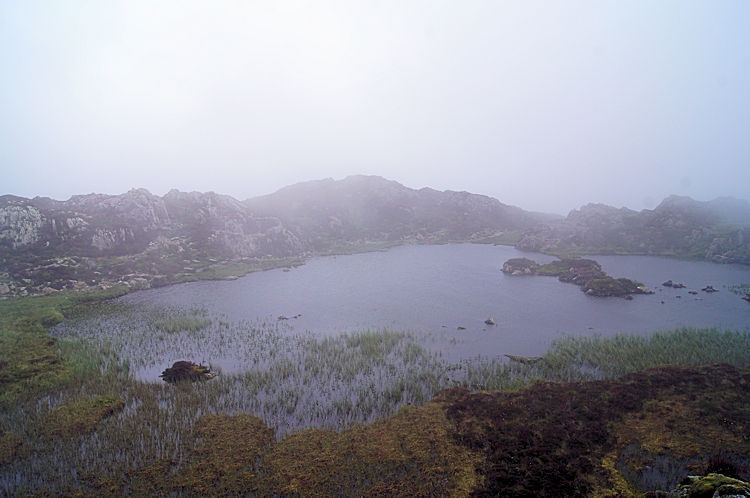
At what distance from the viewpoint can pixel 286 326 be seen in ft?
149

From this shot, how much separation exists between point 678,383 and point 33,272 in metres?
91.4

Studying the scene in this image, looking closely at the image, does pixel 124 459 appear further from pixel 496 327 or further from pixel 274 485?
pixel 496 327

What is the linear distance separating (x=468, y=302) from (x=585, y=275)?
3111cm

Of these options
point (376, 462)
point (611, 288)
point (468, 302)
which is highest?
point (611, 288)

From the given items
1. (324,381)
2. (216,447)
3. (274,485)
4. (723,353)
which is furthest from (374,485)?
(723,353)

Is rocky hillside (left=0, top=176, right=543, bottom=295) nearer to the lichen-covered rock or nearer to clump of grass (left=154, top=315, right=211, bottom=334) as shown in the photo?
the lichen-covered rock

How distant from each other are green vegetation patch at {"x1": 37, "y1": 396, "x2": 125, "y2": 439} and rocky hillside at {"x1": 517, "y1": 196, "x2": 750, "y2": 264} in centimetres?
11933

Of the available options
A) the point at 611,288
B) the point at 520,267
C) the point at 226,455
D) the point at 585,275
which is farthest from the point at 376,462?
the point at 520,267

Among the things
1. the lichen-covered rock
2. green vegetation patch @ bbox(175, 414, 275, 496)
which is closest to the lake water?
green vegetation patch @ bbox(175, 414, 275, 496)

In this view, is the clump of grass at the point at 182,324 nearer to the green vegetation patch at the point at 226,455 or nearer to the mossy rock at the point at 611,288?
the green vegetation patch at the point at 226,455

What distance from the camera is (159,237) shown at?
9369 centimetres

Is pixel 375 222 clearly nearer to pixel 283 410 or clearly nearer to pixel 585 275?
pixel 585 275

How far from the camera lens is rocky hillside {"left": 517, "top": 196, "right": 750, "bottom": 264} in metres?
87.6

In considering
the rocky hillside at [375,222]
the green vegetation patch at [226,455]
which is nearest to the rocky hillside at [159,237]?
the rocky hillside at [375,222]
